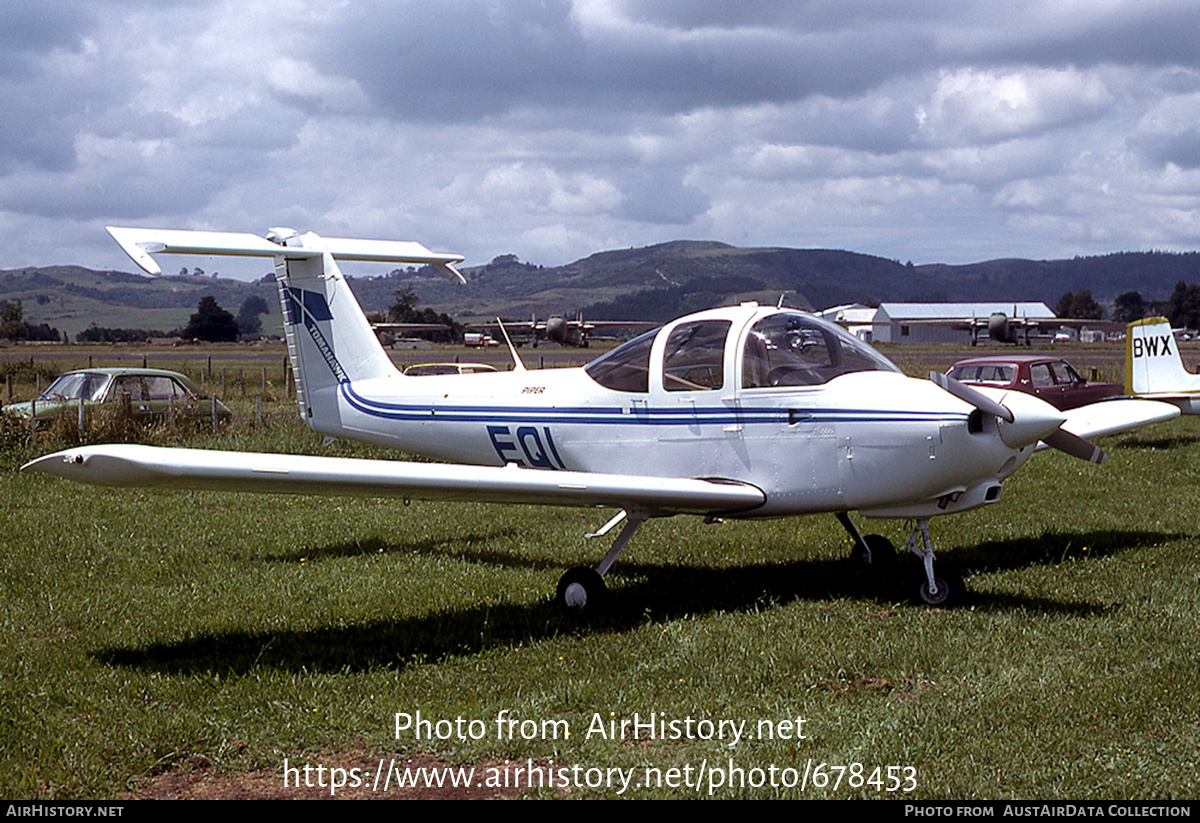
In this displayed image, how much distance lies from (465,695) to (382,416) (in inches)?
189

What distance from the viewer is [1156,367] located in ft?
61.9

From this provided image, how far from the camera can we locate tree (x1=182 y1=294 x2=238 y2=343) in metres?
137

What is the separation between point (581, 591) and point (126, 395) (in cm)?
1266

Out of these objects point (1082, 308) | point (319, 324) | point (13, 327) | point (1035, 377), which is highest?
point (13, 327)

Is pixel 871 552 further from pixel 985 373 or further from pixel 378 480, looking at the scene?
pixel 985 373

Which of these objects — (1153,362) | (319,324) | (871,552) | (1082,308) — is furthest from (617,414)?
(1082,308)

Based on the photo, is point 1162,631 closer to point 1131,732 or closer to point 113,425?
point 1131,732

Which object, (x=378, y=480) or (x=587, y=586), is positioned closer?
(x=378, y=480)

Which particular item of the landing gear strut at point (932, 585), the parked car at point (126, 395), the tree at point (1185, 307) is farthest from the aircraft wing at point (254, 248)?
the tree at point (1185, 307)

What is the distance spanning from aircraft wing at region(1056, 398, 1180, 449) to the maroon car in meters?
9.70

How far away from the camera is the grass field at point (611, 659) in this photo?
4.82 meters

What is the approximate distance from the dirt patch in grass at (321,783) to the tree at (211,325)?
458ft
